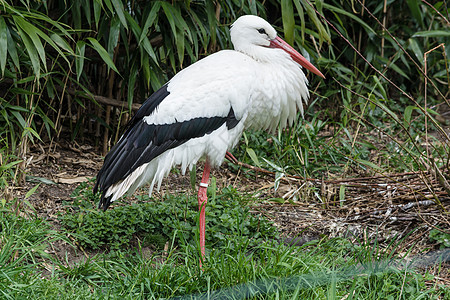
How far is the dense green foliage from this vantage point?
3650 mm

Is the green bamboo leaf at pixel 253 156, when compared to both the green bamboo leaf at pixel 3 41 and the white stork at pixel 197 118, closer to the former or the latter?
the white stork at pixel 197 118

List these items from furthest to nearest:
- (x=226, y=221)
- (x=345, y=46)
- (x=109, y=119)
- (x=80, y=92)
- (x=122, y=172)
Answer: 1. (x=345, y=46)
2. (x=109, y=119)
3. (x=80, y=92)
4. (x=226, y=221)
5. (x=122, y=172)

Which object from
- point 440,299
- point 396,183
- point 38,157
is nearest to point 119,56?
point 38,157

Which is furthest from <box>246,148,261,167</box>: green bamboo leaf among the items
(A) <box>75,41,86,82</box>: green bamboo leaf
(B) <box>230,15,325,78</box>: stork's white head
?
(A) <box>75,41,86,82</box>: green bamboo leaf

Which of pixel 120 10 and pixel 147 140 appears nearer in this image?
pixel 147 140

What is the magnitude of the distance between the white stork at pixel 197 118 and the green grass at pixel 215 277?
Result: 44 cm

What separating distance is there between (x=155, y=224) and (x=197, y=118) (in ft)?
2.30

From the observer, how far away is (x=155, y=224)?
3.77m

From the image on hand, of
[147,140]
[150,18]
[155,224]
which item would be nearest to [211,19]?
[150,18]

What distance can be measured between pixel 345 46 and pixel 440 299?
334 centimetres

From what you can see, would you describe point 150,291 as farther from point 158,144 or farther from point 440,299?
point 440,299

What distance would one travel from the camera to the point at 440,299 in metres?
3.02

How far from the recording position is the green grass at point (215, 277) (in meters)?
2.84

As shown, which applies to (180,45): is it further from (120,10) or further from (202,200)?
(202,200)
